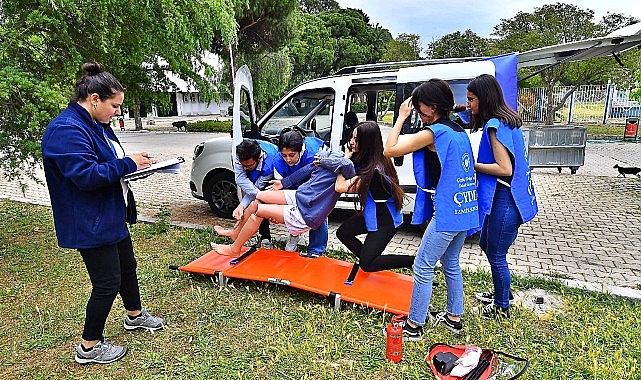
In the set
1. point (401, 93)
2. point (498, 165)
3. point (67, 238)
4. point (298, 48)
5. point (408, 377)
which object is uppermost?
point (298, 48)

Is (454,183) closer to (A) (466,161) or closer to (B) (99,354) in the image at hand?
(A) (466,161)

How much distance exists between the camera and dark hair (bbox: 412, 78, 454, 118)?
121 inches

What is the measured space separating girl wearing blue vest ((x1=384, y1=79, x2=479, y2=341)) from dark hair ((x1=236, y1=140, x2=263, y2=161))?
1.58 m

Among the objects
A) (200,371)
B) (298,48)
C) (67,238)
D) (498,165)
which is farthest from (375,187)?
(298,48)

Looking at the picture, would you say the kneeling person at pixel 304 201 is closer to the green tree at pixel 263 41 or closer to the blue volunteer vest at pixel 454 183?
the blue volunteer vest at pixel 454 183

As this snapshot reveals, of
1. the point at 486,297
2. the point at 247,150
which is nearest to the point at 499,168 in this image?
the point at 486,297

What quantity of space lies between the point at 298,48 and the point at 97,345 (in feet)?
90.3

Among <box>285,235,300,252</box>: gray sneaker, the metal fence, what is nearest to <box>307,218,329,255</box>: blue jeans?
<box>285,235,300,252</box>: gray sneaker

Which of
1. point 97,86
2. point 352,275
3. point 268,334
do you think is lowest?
point 268,334

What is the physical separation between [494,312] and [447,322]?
487 mm

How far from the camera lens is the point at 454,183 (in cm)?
309

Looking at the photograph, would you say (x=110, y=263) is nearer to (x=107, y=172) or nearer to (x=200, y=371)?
(x=107, y=172)

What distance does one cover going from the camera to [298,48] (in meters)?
28.9

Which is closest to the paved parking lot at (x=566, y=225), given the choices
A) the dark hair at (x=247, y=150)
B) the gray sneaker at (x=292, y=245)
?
the gray sneaker at (x=292, y=245)
